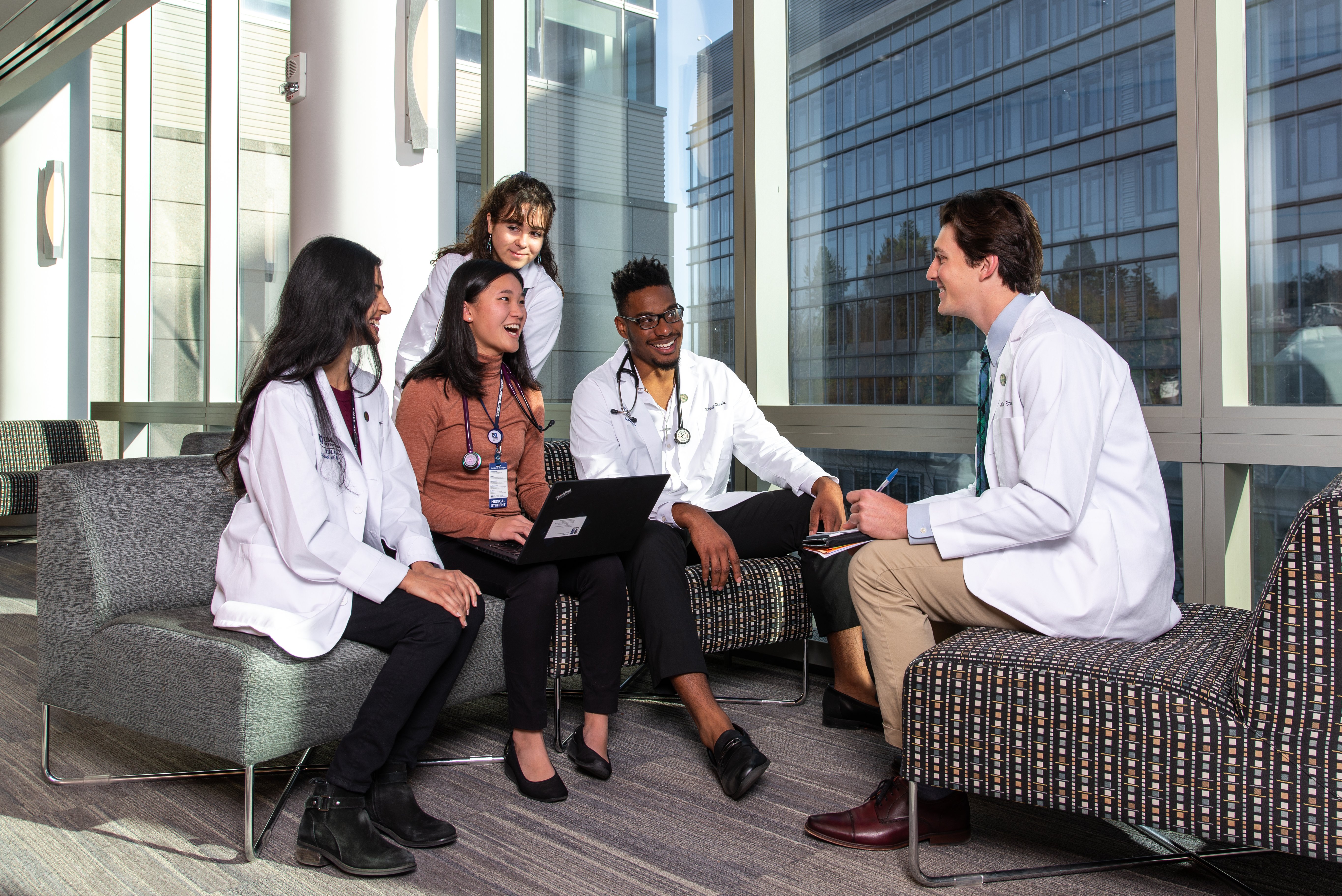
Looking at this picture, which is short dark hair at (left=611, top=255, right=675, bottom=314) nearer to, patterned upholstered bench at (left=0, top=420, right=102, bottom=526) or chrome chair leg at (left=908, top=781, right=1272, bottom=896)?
chrome chair leg at (left=908, top=781, right=1272, bottom=896)

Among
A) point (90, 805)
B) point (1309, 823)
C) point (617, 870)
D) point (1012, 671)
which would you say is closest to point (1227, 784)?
point (1309, 823)

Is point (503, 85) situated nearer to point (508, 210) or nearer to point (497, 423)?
point (508, 210)

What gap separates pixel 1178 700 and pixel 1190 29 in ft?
5.85

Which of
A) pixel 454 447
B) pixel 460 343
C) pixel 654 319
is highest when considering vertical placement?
pixel 654 319

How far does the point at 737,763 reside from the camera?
2223mm

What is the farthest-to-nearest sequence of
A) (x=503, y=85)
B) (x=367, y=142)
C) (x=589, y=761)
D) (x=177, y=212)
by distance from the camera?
(x=177, y=212) → (x=503, y=85) → (x=367, y=142) → (x=589, y=761)

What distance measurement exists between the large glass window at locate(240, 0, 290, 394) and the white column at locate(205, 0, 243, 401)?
3.1 inches

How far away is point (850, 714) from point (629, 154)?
257cm

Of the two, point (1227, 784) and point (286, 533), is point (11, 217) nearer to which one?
point (286, 533)

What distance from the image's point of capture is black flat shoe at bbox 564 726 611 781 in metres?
2.34

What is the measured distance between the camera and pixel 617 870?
1.87 metres

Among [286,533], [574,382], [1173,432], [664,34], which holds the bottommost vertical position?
[286,533]

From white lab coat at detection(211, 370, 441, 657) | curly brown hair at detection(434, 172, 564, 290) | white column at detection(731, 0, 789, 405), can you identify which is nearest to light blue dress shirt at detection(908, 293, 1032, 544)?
white lab coat at detection(211, 370, 441, 657)

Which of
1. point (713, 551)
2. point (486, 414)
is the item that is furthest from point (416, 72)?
point (713, 551)
